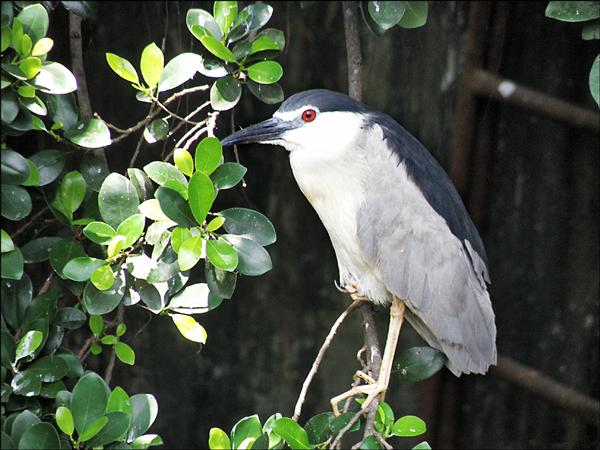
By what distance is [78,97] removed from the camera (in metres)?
1.61

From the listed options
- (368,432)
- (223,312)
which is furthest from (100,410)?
(223,312)

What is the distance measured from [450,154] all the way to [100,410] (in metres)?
1.41

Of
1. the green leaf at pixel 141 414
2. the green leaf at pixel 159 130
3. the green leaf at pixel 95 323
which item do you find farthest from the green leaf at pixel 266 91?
the green leaf at pixel 141 414

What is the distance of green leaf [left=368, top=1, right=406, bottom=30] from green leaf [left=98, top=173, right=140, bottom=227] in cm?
67

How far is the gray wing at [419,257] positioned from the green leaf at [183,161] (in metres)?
0.51

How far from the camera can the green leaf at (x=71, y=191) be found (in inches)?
56.7

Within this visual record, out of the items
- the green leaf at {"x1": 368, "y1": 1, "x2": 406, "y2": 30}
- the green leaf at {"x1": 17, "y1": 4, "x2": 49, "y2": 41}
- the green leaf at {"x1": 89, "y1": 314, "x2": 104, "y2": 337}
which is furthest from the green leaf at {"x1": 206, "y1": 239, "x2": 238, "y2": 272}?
the green leaf at {"x1": 368, "y1": 1, "x2": 406, "y2": 30}

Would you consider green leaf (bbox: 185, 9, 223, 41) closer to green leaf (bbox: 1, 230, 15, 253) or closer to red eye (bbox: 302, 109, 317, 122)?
red eye (bbox: 302, 109, 317, 122)

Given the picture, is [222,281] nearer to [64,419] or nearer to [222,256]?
[222,256]

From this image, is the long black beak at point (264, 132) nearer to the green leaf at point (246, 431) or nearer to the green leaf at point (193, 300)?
the green leaf at point (193, 300)

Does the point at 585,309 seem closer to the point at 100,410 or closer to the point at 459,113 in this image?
the point at 459,113

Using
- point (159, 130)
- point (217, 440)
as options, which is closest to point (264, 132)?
point (159, 130)

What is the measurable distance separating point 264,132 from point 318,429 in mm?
610

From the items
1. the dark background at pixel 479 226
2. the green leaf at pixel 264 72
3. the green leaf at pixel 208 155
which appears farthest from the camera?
the dark background at pixel 479 226
